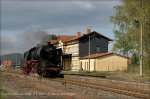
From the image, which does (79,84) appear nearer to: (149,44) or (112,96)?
(112,96)

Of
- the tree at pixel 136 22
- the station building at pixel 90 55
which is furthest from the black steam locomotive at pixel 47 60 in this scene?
the station building at pixel 90 55

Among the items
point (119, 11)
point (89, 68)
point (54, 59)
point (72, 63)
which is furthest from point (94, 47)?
point (54, 59)

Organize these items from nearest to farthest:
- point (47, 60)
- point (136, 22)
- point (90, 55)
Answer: point (47, 60)
point (136, 22)
point (90, 55)

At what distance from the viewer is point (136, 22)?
4981 centimetres

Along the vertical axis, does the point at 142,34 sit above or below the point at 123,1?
below

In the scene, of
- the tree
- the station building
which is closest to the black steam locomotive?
the tree

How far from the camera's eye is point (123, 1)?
51.7 metres

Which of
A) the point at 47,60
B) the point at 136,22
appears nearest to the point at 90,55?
the point at 136,22

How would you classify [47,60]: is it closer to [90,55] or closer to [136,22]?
[136,22]

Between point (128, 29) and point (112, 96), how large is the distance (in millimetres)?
35131

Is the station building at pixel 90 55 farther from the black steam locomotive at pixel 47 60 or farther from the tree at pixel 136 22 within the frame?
the black steam locomotive at pixel 47 60

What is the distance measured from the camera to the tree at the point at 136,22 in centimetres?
4347

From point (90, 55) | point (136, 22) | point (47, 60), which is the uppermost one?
point (136, 22)

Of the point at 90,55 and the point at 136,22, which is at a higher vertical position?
the point at 136,22
